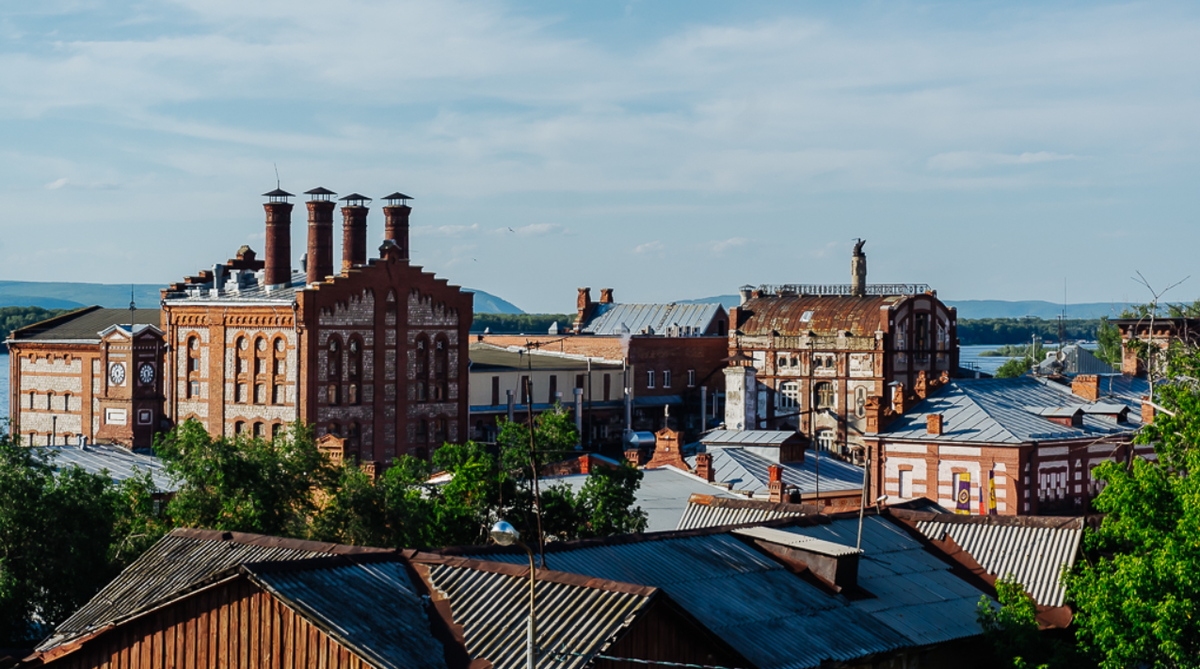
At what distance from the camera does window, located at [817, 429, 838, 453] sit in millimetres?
82438

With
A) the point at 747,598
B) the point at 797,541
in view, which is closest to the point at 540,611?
the point at 747,598

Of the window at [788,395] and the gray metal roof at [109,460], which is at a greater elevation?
the window at [788,395]

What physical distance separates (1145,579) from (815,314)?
66.0 meters

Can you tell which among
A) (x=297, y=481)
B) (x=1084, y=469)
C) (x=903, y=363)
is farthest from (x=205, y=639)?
(x=903, y=363)

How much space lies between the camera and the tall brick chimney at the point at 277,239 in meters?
67.9

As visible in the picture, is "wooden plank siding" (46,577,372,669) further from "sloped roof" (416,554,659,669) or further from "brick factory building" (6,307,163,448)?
"brick factory building" (6,307,163,448)

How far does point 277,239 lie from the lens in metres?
68.0

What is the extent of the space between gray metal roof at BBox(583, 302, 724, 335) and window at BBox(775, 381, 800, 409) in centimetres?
1217

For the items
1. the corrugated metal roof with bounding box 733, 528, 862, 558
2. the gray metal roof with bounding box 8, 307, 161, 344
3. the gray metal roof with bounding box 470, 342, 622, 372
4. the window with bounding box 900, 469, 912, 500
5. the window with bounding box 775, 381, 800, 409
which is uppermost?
the gray metal roof with bounding box 8, 307, 161, 344

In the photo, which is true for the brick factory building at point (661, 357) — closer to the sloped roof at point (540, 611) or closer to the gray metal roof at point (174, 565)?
the gray metal roof at point (174, 565)

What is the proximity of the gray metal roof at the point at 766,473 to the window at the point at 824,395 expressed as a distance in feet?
85.7

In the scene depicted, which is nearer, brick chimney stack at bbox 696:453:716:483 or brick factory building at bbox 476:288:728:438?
brick chimney stack at bbox 696:453:716:483

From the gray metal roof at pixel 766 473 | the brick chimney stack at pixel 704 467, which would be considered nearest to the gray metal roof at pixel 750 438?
the gray metal roof at pixel 766 473

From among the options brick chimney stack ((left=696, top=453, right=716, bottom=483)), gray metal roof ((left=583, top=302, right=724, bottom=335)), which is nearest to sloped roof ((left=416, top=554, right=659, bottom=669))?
brick chimney stack ((left=696, top=453, right=716, bottom=483))
